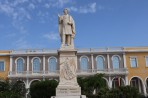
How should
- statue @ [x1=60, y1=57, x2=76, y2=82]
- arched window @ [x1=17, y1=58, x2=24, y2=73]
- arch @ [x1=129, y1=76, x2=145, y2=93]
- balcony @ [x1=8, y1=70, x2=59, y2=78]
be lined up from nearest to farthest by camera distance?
statue @ [x1=60, y1=57, x2=76, y2=82], balcony @ [x1=8, y1=70, x2=59, y2=78], arched window @ [x1=17, y1=58, x2=24, y2=73], arch @ [x1=129, y1=76, x2=145, y2=93]

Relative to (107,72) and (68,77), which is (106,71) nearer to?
(107,72)

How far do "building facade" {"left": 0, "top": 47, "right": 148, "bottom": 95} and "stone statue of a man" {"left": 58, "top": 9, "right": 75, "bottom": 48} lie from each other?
28.4 meters

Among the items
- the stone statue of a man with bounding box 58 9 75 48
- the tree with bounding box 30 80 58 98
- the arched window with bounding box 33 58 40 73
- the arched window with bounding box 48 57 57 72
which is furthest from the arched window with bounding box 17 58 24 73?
the stone statue of a man with bounding box 58 9 75 48

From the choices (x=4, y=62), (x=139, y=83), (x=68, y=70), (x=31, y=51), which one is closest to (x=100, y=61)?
(x=139, y=83)

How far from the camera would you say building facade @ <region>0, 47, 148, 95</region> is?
4297cm

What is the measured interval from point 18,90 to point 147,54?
21384 millimetres

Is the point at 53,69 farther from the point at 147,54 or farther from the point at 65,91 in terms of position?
the point at 65,91

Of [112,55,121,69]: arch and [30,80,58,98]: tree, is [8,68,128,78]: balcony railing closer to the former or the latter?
[112,55,121,69]: arch

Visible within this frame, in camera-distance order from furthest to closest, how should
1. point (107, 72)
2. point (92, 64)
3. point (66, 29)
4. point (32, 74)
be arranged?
point (92, 64), point (107, 72), point (32, 74), point (66, 29)

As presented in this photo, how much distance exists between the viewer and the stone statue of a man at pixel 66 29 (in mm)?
14281

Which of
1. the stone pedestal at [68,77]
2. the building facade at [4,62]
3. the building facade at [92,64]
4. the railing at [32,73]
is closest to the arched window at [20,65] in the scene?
the building facade at [92,64]

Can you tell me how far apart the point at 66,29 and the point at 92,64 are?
98.3 feet

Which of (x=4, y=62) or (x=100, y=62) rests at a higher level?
(x=4, y=62)

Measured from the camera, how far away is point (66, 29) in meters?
14.4
